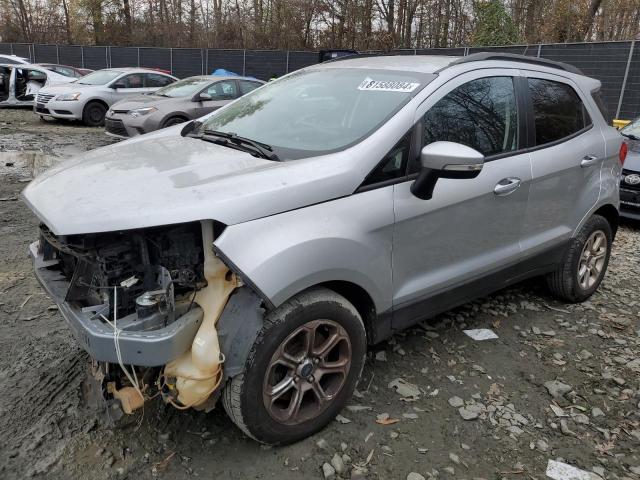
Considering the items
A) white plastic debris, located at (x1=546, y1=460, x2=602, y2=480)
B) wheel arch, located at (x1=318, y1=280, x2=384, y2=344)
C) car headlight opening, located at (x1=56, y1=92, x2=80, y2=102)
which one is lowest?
white plastic debris, located at (x1=546, y1=460, x2=602, y2=480)

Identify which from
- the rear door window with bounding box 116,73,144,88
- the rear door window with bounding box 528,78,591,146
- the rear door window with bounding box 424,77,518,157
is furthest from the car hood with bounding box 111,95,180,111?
the rear door window with bounding box 424,77,518,157

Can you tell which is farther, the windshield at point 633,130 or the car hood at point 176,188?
the windshield at point 633,130

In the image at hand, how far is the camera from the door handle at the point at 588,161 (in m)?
3.77

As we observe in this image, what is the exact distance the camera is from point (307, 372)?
2.51 meters

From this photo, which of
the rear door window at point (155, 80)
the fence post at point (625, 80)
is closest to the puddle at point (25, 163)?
the rear door window at point (155, 80)

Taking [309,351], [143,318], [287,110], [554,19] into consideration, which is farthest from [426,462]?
[554,19]

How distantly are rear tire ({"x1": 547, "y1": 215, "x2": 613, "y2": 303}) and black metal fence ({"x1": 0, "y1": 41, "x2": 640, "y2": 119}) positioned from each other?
31.4ft

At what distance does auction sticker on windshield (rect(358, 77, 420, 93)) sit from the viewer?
115 inches

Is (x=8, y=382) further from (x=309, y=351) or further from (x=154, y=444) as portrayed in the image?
(x=309, y=351)

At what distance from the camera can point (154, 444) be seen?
2.54m

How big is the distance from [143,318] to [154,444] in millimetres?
758

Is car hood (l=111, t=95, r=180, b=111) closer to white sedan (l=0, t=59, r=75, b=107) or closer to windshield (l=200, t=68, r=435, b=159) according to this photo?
white sedan (l=0, t=59, r=75, b=107)

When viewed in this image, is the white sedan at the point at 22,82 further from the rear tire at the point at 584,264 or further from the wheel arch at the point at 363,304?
the wheel arch at the point at 363,304

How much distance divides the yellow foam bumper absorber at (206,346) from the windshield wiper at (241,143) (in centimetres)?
71
